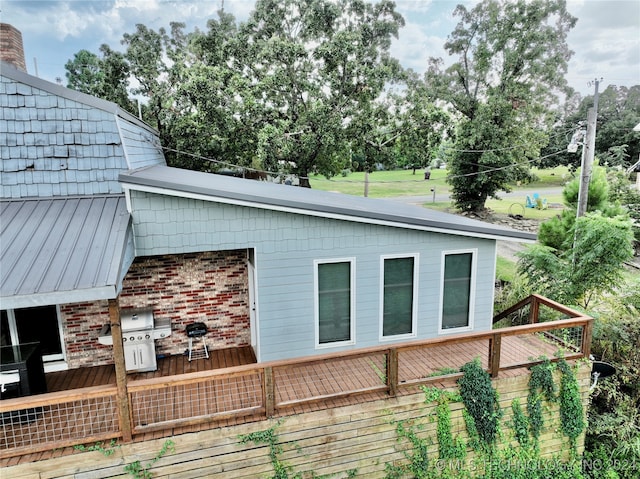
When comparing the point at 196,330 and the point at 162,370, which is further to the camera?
the point at 196,330

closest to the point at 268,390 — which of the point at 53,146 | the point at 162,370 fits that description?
the point at 162,370

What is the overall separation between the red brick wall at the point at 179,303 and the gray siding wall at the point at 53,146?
5.12 feet

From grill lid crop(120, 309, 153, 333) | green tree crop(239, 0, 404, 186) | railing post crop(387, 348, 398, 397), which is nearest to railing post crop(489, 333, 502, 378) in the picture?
railing post crop(387, 348, 398, 397)

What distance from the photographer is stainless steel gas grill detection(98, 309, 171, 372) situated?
6.53 m

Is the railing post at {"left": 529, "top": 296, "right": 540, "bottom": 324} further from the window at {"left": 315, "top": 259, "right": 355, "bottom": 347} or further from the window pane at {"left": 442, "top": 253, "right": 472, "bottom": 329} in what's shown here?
the window at {"left": 315, "top": 259, "right": 355, "bottom": 347}

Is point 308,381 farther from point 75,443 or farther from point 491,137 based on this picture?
point 491,137

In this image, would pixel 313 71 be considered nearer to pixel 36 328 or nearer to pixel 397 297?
pixel 397 297

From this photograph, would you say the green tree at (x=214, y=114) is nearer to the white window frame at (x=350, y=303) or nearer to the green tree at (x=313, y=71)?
the green tree at (x=313, y=71)

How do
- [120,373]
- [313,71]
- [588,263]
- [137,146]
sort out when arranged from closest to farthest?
[120,373] → [137,146] → [588,263] → [313,71]

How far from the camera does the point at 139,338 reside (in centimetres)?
658

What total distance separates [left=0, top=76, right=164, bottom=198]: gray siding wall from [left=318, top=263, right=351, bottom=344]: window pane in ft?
11.8

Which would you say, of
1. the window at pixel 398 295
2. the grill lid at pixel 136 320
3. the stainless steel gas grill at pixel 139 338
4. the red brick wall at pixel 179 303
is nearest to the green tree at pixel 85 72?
the red brick wall at pixel 179 303

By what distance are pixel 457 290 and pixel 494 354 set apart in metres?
1.52

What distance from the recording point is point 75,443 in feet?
15.6
